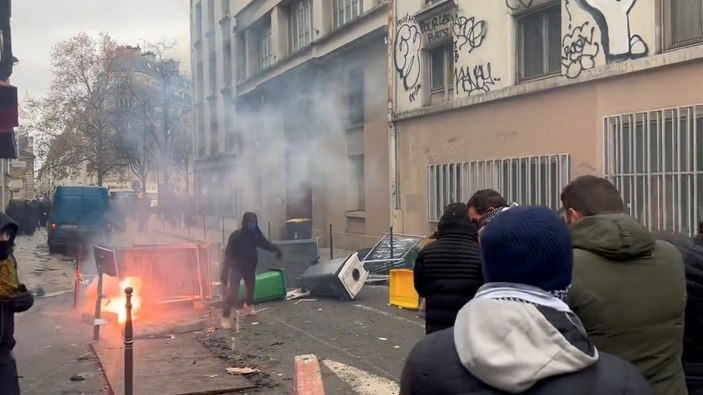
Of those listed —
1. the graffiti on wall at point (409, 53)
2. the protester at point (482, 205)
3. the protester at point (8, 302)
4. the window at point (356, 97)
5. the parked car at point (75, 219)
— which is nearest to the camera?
the protester at point (8, 302)

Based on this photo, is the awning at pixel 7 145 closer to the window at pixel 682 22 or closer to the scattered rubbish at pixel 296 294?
the scattered rubbish at pixel 296 294

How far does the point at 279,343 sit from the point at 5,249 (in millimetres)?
4225

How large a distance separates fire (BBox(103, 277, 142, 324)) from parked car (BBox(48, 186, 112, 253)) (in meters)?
11.5

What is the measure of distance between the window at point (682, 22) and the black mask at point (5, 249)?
8342 millimetres

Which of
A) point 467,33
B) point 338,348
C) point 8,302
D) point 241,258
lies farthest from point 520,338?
point 467,33

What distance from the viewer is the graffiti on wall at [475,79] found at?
12.5m

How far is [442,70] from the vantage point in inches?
570

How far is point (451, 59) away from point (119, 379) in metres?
10.1

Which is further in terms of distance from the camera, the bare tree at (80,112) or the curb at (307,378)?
the bare tree at (80,112)

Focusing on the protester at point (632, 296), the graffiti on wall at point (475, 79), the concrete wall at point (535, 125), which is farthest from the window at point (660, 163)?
the protester at point (632, 296)

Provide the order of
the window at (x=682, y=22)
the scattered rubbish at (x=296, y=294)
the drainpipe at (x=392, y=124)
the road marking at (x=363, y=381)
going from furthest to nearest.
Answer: the drainpipe at (x=392, y=124), the scattered rubbish at (x=296, y=294), the window at (x=682, y=22), the road marking at (x=363, y=381)

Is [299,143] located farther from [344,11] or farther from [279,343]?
[279,343]

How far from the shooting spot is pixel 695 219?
8.68 metres

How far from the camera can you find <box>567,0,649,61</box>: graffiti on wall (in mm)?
9414
